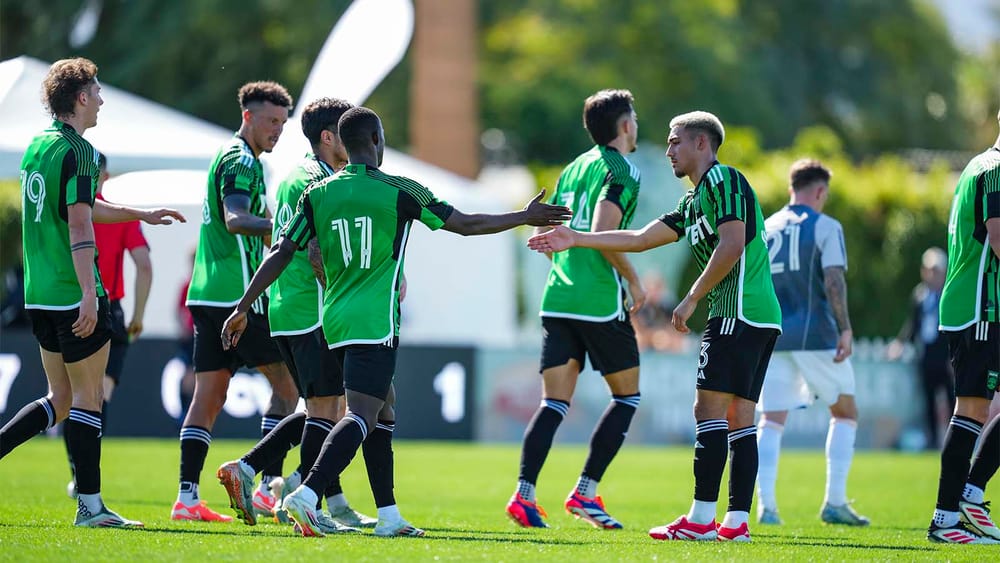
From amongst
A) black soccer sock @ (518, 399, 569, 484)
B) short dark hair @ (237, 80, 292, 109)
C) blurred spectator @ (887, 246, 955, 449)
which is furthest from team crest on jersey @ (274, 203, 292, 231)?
blurred spectator @ (887, 246, 955, 449)

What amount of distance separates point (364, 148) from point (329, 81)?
6005mm

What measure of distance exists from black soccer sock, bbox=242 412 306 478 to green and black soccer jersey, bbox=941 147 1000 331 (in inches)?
144

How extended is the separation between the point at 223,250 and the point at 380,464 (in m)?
1.77

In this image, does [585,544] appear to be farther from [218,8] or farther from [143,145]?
[218,8]

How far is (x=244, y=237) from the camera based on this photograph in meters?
8.26

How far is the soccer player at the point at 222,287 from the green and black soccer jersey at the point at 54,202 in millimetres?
860

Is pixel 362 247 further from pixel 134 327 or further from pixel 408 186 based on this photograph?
pixel 134 327

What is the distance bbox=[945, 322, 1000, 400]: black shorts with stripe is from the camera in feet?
25.1

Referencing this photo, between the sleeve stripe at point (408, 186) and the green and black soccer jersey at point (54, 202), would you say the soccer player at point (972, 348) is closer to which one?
the sleeve stripe at point (408, 186)

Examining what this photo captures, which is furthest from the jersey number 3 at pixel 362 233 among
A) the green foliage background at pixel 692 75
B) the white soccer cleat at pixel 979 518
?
the green foliage background at pixel 692 75

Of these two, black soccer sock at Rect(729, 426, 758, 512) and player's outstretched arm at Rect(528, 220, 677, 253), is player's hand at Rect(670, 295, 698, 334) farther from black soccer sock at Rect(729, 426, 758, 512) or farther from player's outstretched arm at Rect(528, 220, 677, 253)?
black soccer sock at Rect(729, 426, 758, 512)

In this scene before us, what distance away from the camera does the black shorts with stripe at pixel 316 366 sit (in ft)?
24.9

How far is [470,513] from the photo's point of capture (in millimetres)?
9484

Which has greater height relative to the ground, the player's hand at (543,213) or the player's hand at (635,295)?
the player's hand at (543,213)
